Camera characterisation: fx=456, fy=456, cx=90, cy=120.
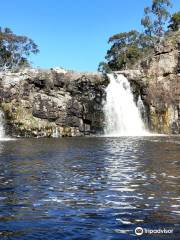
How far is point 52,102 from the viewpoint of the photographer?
68562 millimetres

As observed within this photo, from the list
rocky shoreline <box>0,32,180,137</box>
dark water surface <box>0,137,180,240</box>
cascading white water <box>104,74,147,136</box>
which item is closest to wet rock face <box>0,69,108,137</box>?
rocky shoreline <box>0,32,180,137</box>

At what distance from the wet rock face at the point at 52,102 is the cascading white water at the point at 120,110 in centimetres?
166

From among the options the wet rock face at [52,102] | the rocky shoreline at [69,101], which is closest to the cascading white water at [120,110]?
the rocky shoreline at [69,101]

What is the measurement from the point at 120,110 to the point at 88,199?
57.1 m

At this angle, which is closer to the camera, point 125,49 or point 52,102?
point 52,102

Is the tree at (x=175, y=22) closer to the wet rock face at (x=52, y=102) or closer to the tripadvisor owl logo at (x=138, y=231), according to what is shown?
the wet rock face at (x=52, y=102)

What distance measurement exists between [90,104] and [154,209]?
183ft

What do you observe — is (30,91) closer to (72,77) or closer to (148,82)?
(72,77)

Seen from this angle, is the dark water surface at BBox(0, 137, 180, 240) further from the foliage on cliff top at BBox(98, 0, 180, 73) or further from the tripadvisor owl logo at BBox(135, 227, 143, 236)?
the foliage on cliff top at BBox(98, 0, 180, 73)

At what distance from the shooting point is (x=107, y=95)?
70.8 meters

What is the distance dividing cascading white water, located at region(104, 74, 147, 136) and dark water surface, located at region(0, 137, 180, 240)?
44629mm

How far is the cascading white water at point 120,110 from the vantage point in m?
70.9

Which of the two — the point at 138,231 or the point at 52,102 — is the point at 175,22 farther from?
the point at 138,231

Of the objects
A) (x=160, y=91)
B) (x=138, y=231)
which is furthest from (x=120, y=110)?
(x=138, y=231)
